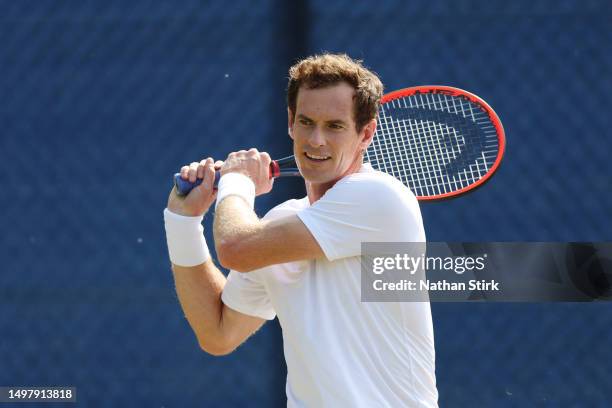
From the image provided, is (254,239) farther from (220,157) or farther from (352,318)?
(220,157)

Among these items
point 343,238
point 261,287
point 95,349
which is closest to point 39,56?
point 95,349

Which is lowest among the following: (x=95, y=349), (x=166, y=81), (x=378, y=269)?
(x=378, y=269)

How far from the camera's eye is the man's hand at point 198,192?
2.10 m

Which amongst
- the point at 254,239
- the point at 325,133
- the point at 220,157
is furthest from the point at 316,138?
Answer: the point at 220,157

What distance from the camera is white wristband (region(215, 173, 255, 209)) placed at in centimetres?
197

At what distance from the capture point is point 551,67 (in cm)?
312

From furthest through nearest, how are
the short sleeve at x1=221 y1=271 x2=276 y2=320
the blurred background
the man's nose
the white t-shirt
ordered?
1. the blurred background
2. the short sleeve at x1=221 y1=271 x2=276 y2=320
3. the man's nose
4. the white t-shirt

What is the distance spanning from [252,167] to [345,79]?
0.79ft

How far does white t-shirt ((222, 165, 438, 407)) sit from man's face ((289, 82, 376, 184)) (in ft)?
0.20

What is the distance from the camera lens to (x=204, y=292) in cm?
214

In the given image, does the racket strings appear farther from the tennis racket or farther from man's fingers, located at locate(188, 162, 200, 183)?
man's fingers, located at locate(188, 162, 200, 183)

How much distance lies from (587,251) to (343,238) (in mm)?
1360

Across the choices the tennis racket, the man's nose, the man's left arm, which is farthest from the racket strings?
the man's left arm

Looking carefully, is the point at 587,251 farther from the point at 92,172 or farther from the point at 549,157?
the point at 92,172
